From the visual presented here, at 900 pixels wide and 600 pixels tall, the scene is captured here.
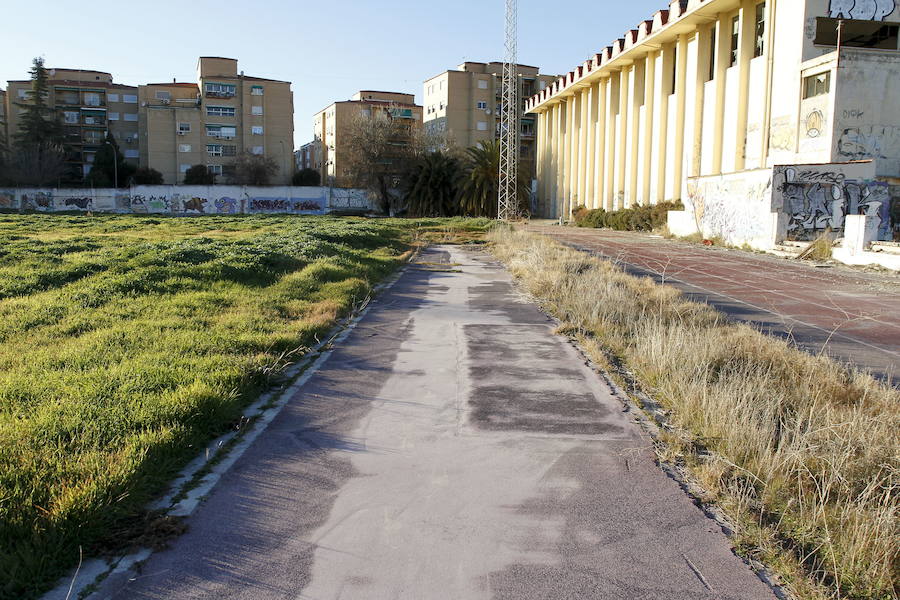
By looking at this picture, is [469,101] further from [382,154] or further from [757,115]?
[757,115]

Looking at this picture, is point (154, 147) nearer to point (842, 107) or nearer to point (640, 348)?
point (842, 107)

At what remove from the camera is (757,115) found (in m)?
32.5

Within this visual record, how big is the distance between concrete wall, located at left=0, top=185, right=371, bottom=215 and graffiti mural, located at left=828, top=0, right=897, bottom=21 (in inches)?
1846

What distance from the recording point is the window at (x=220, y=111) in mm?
78250

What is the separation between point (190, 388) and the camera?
229 inches

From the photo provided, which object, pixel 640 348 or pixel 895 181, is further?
pixel 895 181

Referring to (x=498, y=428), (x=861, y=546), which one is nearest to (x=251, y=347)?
(x=498, y=428)

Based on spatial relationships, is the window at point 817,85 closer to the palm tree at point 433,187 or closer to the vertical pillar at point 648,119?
the vertical pillar at point 648,119

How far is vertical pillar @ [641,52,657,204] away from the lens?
149 ft

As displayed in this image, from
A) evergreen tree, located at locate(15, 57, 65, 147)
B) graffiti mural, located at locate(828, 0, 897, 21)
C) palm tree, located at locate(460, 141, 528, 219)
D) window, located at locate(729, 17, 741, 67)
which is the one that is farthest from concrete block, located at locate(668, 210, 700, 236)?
evergreen tree, located at locate(15, 57, 65, 147)

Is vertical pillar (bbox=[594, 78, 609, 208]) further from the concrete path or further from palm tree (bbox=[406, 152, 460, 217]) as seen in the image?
the concrete path

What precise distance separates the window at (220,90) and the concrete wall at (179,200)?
1733 cm

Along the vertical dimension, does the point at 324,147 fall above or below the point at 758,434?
above

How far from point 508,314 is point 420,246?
16.3m
